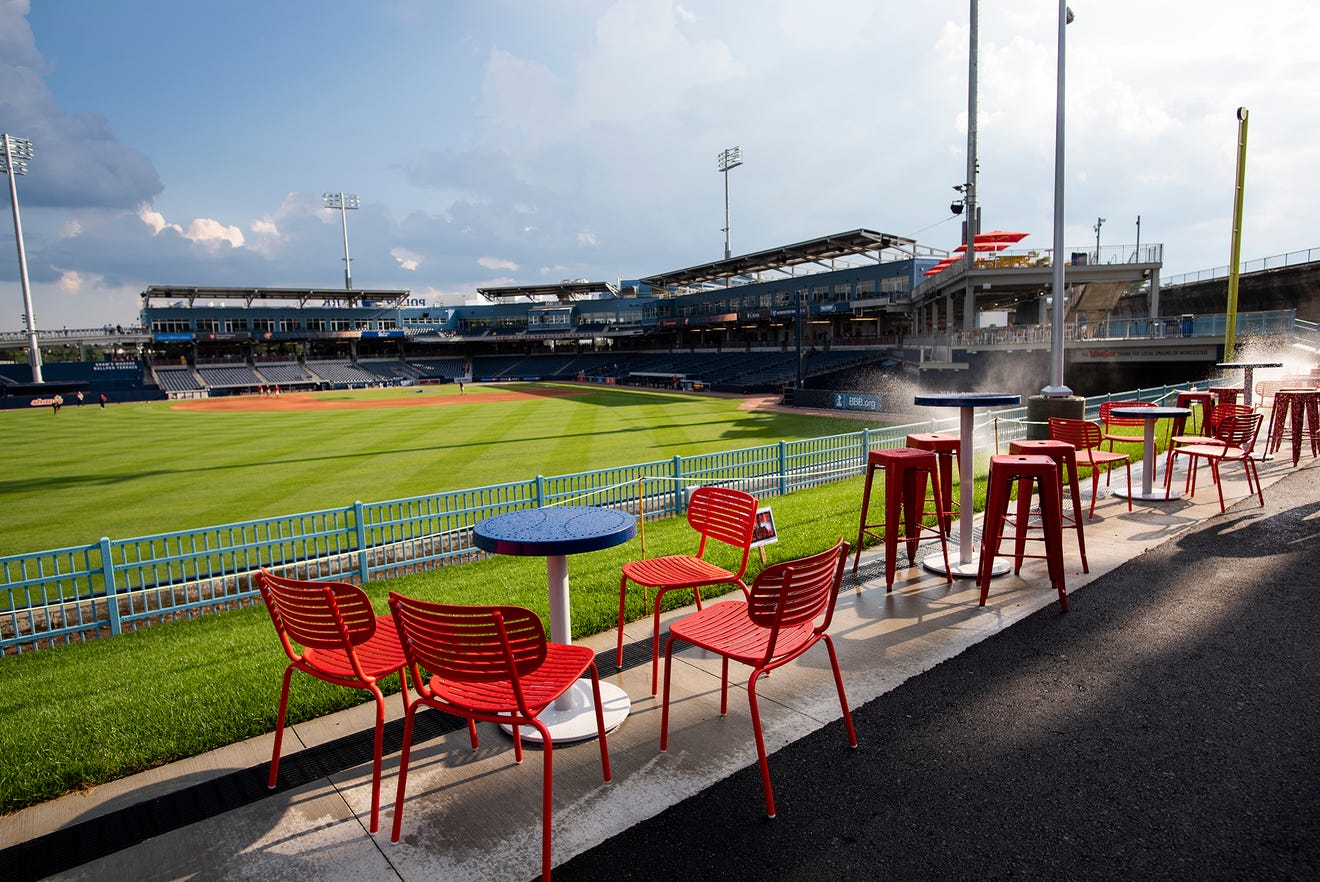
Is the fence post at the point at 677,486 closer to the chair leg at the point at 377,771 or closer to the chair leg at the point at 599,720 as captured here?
the chair leg at the point at 599,720

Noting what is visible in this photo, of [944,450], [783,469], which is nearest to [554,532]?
[944,450]

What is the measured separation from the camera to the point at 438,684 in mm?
3770

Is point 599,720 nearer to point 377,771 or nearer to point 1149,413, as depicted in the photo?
point 377,771

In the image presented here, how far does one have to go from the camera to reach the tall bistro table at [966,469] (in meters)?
6.76

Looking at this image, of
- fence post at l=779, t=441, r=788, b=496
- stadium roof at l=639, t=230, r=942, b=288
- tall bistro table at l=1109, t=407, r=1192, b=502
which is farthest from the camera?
stadium roof at l=639, t=230, r=942, b=288

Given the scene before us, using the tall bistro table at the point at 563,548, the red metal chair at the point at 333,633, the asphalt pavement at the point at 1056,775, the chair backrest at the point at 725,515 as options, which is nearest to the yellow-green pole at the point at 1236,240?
the asphalt pavement at the point at 1056,775

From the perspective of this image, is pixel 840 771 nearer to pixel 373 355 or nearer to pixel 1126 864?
pixel 1126 864

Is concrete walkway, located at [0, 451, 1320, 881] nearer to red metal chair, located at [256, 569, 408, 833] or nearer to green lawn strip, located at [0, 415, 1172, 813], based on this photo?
green lawn strip, located at [0, 415, 1172, 813]

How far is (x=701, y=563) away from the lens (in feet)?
18.5

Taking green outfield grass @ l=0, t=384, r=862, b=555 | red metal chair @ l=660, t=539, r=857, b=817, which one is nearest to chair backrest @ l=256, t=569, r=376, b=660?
red metal chair @ l=660, t=539, r=857, b=817

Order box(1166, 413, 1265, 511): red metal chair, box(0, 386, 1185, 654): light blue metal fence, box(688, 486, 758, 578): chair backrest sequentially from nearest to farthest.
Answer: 1. box(688, 486, 758, 578): chair backrest
2. box(0, 386, 1185, 654): light blue metal fence
3. box(1166, 413, 1265, 511): red metal chair

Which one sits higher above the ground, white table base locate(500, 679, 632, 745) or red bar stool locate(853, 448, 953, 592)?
red bar stool locate(853, 448, 953, 592)

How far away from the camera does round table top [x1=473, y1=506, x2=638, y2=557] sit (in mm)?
4160

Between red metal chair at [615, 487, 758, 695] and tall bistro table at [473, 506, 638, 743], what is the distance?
50cm
